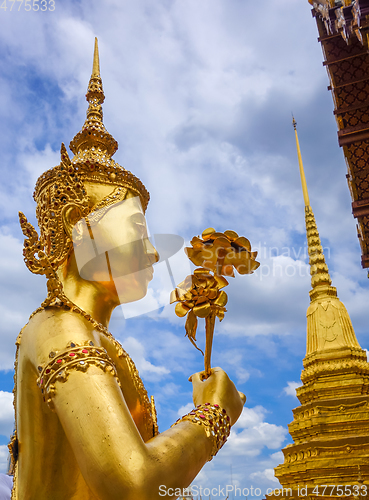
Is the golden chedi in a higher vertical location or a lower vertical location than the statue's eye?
higher

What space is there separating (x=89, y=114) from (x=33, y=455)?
9.32ft

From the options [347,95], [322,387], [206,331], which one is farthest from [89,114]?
[322,387]

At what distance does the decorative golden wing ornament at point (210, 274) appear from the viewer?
2.57m

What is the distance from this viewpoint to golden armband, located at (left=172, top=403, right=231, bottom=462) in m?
2.41

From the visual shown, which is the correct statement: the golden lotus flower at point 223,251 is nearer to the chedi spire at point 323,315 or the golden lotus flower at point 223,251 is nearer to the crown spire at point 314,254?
the chedi spire at point 323,315

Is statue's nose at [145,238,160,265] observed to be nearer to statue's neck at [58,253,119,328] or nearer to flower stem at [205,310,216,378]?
statue's neck at [58,253,119,328]

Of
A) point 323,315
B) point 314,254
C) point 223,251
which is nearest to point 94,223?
point 223,251

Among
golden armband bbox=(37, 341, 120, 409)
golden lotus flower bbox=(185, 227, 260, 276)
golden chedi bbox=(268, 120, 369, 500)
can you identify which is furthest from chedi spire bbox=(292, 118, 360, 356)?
golden armband bbox=(37, 341, 120, 409)

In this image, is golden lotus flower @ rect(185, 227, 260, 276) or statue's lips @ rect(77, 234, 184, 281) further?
statue's lips @ rect(77, 234, 184, 281)

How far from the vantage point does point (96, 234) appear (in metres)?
3.05

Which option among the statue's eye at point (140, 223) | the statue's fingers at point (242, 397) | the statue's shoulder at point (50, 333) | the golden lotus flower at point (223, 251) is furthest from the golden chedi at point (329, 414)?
the statue's shoulder at point (50, 333)

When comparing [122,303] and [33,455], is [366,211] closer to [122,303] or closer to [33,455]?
[122,303]

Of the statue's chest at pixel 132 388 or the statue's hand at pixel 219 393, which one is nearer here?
the statue's hand at pixel 219 393

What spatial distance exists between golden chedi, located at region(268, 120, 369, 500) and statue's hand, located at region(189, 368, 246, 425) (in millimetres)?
10681
